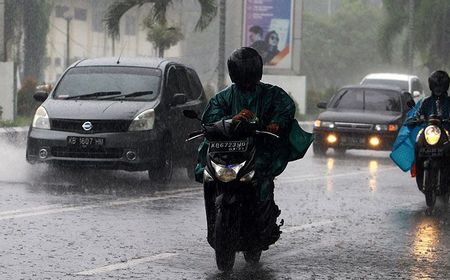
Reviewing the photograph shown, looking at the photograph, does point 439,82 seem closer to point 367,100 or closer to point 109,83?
point 109,83

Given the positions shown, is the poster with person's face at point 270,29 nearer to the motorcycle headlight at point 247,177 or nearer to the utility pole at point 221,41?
the utility pole at point 221,41

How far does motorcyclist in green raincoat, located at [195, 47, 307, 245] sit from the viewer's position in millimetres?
9766

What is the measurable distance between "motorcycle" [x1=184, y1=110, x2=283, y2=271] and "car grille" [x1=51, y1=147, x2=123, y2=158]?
24.1 feet

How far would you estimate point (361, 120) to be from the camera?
86.2ft

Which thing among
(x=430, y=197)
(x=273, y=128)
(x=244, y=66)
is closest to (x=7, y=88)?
(x=430, y=197)

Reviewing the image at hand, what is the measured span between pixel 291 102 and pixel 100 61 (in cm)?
926

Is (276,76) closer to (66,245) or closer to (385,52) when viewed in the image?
(385,52)

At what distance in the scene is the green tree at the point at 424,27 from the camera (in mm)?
59062

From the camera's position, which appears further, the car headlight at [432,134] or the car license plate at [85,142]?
the car license plate at [85,142]

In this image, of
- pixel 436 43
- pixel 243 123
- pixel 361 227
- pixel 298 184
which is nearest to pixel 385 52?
pixel 436 43

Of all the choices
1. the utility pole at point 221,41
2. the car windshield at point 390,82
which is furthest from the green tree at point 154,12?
the car windshield at point 390,82

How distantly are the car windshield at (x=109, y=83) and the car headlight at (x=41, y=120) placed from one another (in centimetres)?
59

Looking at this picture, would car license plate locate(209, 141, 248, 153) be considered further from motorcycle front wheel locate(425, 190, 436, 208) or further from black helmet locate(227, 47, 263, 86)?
motorcycle front wheel locate(425, 190, 436, 208)

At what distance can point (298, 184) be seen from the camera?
733 inches
